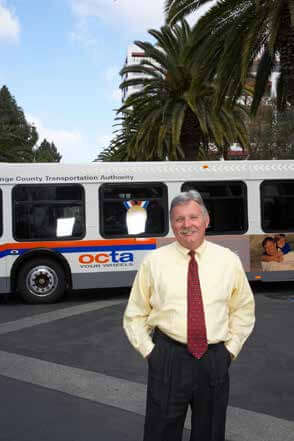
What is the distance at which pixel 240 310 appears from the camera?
2639 mm

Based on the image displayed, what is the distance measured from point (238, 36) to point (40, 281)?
25.9 feet

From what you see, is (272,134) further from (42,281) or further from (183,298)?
(183,298)

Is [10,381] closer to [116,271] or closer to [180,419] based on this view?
[180,419]

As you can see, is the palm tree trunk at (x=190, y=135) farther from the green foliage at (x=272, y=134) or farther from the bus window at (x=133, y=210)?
the green foliage at (x=272, y=134)

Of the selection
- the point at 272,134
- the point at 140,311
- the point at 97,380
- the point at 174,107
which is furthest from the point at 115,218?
the point at 272,134

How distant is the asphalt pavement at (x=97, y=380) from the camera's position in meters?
3.97

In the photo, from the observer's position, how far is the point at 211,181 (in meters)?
10.2

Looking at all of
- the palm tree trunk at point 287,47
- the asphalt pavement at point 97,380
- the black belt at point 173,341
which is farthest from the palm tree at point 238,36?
the black belt at point 173,341

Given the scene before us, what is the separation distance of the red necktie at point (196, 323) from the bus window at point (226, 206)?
25.8ft

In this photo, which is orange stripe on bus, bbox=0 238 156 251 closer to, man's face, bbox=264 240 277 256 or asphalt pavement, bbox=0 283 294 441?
asphalt pavement, bbox=0 283 294 441

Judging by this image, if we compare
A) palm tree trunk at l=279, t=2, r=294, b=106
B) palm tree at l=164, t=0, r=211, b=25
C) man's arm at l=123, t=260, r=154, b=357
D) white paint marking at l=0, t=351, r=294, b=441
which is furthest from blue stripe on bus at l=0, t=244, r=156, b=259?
man's arm at l=123, t=260, r=154, b=357

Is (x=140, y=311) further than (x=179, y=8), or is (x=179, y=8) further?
(x=179, y=8)

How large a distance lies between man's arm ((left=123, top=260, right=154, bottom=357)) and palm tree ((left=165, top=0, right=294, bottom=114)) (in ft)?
33.1

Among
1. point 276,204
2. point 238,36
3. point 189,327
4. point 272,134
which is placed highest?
point 272,134
